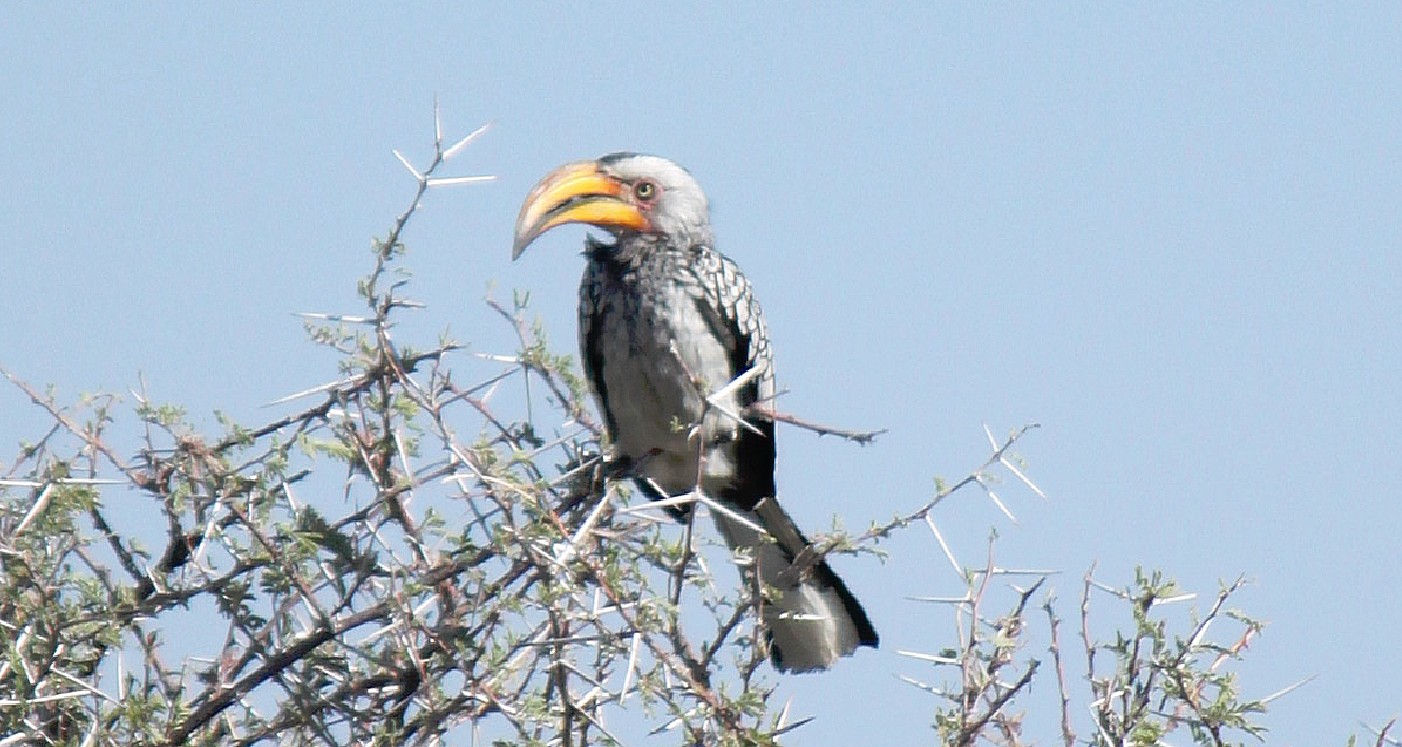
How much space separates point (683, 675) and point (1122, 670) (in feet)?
2.62

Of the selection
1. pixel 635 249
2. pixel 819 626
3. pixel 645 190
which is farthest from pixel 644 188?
pixel 819 626

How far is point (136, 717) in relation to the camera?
3.01 metres

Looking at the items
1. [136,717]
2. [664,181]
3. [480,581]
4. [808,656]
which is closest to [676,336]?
[664,181]

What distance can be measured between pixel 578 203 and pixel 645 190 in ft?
0.80

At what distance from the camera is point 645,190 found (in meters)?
4.94

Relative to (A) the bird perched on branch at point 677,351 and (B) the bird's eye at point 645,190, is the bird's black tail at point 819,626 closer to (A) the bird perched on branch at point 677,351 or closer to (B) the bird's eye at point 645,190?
(A) the bird perched on branch at point 677,351

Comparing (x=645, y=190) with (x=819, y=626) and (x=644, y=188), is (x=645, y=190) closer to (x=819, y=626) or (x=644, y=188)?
(x=644, y=188)

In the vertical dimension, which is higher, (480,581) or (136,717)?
(480,581)

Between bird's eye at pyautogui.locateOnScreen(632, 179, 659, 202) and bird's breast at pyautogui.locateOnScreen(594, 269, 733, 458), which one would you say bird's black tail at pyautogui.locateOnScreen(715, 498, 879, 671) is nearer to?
bird's breast at pyautogui.locateOnScreen(594, 269, 733, 458)

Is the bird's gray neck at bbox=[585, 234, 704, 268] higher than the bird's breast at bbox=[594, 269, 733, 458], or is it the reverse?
the bird's gray neck at bbox=[585, 234, 704, 268]

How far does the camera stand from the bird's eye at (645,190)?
16.2 feet

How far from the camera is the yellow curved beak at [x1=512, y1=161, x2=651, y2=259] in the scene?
15.0ft

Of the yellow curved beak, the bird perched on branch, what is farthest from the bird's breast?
the yellow curved beak

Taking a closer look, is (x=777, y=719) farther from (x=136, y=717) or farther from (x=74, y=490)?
(x=74, y=490)
